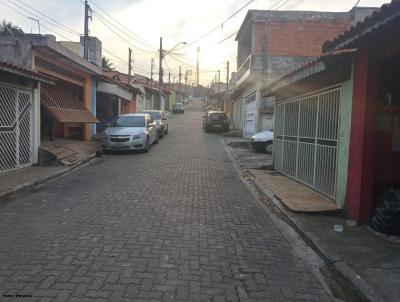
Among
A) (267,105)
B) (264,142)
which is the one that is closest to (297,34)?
(267,105)

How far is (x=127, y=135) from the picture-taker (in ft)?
54.0

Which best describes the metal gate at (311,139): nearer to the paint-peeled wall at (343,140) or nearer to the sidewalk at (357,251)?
the paint-peeled wall at (343,140)

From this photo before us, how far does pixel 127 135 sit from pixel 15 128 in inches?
214

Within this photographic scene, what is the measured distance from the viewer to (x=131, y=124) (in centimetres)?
1786

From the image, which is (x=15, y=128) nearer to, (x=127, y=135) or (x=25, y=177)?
(x=25, y=177)

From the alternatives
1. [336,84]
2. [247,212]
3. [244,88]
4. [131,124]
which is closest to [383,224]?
[247,212]

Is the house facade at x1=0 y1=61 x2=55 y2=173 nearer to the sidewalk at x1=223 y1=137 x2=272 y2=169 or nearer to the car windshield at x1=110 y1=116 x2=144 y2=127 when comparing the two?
the car windshield at x1=110 y1=116 x2=144 y2=127

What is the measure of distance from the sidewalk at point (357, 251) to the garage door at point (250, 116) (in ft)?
54.1

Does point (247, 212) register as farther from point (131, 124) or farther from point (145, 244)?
point (131, 124)

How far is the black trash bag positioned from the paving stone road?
1412 millimetres

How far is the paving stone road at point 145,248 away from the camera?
4.02 meters

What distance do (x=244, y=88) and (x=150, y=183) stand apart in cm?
1931

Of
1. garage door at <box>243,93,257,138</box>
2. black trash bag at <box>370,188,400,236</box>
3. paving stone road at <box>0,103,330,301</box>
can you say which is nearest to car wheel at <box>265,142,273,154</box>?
garage door at <box>243,93,257,138</box>

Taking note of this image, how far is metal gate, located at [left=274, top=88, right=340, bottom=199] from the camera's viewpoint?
26.6 feet
